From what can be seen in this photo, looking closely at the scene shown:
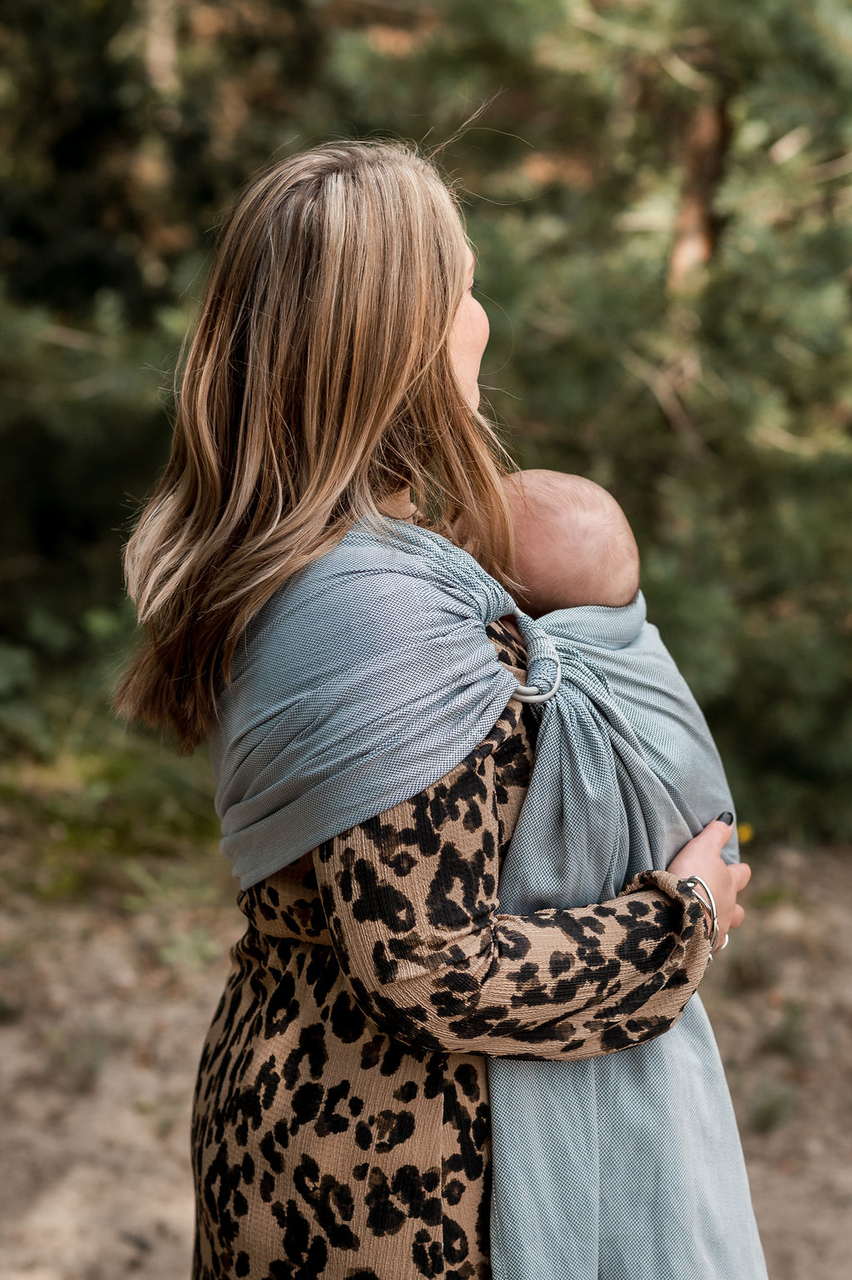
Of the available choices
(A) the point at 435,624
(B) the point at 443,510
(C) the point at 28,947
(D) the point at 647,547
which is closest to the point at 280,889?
(A) the point at 435,624

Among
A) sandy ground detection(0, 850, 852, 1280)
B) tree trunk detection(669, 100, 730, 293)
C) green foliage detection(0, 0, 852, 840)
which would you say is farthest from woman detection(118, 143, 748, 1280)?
tree trunk detection(669, 100, 730, 293)

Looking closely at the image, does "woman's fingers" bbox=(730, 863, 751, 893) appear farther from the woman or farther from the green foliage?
the green foliage

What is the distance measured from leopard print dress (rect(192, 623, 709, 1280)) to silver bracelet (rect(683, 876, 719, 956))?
2 cm

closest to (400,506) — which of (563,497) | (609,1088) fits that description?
(563,497)

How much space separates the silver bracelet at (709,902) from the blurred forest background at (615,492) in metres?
1.64

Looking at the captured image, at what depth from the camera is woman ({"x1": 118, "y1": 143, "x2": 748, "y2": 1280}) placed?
94 centimetres

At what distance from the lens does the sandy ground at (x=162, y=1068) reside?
7.52 feet

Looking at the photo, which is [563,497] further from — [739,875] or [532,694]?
[739,875]

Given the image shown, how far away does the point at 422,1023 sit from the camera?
94 centimetres

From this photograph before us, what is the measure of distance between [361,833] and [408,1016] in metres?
0.17

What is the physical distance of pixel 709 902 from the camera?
105cm

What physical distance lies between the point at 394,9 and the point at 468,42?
2678 millimetres

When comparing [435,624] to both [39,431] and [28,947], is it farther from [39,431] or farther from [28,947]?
[39,431]

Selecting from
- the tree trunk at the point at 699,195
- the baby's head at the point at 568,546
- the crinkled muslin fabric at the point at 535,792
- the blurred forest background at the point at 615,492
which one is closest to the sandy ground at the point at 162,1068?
the blurred forest background at the point at 615,492
